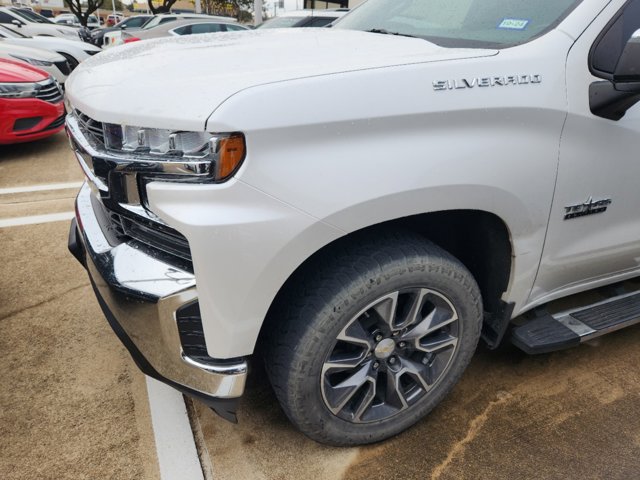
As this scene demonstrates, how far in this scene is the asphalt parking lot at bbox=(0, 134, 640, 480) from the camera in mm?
1932

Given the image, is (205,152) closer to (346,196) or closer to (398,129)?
(346,196)

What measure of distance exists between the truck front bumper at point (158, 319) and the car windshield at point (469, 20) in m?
1.36

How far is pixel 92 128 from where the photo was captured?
1.66m

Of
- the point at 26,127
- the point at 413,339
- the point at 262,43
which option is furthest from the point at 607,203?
the point at 26,127

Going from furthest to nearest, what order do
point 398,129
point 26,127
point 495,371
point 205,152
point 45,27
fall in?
1. point 45,27
2. point 26,127
3. point 495,371
4. point 398,129
5. point 205,152

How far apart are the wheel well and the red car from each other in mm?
4785

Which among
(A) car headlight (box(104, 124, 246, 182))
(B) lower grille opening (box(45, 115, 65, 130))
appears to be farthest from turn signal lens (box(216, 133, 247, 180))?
(B) lower grille opening (box(45, 115, 65, 130))

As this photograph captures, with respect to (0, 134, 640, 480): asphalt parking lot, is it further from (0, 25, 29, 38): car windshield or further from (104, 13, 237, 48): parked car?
(104, 13, 237, 48): parked car

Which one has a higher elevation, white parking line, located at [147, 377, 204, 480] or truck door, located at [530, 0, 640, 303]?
truck door, located at [530, 0, 640, 303]

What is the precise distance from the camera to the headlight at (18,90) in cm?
512

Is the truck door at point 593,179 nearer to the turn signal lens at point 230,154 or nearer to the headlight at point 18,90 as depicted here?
the turn signal lens at point 230,154

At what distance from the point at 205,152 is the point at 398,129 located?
1.93 ft

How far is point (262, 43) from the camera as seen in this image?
204 centimetres

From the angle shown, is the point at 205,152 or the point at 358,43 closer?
the point at 205,152
